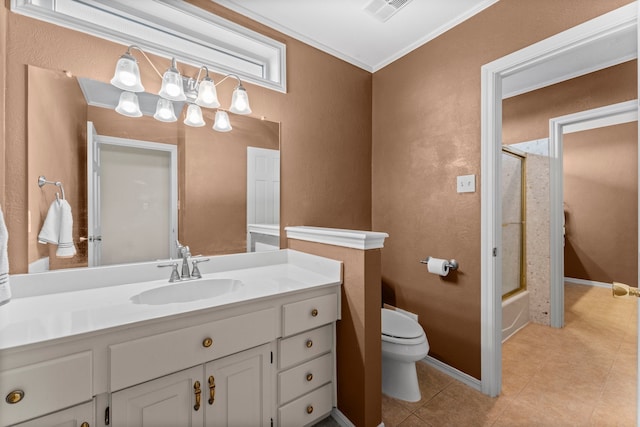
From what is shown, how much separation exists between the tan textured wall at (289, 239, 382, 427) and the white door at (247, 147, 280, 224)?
633 millimetres

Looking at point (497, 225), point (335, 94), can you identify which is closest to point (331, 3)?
point (335, 94)

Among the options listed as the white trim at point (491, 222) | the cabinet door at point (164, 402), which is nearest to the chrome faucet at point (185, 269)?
the cabinet door at point (164, 402)

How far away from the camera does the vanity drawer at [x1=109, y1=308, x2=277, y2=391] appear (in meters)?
0.91

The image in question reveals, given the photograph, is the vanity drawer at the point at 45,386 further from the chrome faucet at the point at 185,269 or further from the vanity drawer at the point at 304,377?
the vanity drawer at the point at 304,377

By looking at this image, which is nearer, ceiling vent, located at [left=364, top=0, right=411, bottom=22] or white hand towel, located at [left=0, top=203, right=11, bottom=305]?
white hand towel, located at [left=0, top=203, right=11, bottom=305]

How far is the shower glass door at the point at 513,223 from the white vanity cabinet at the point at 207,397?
2.35 m

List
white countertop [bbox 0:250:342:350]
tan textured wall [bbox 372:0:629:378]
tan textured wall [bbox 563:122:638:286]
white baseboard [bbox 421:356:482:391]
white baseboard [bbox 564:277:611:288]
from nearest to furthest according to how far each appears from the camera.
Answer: white countertop [bbox 0:250:342:350] → tan textured wall [bbox 372:0:629:378] → white baseboard [bbox 421:356:482:391] → tan textured wall [bbox 563:122:638:286] → white baseboard [bbox 564:277:611:288]

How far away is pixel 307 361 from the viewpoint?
1.38m

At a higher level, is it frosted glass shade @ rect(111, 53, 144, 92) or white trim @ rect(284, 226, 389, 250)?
frosted glass shade @ rect(111, 53, 144, 92)

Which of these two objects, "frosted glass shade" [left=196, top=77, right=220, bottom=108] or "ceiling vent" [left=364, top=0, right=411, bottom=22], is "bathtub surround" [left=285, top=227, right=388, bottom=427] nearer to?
"frosted glass shade" [left=196, top=77, right=220, bottom=108]

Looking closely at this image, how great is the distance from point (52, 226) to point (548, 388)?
287 cm

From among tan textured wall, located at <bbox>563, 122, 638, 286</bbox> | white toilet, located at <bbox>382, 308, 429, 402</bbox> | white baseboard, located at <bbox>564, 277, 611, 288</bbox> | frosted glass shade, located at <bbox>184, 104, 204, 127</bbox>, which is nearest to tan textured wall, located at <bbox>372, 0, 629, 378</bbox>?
white toilet, located at <bbox>382, 308, 429, 402</bbox>

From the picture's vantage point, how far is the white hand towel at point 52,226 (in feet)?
4.09

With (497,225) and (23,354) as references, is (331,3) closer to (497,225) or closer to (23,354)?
(497,225)
